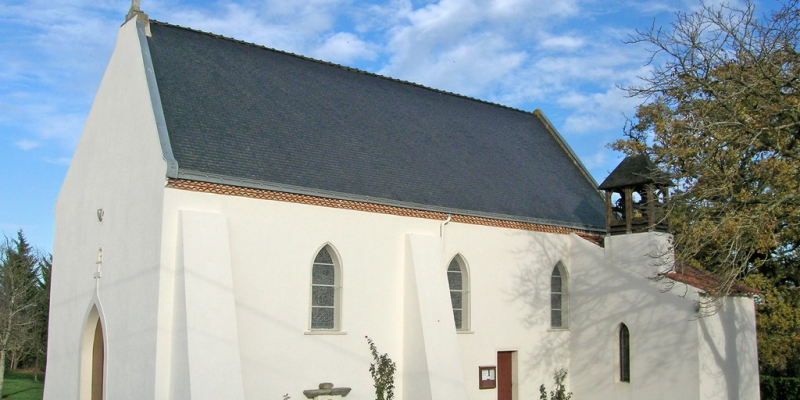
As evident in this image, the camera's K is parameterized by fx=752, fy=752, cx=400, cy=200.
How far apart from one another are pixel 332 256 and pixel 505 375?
6948 millimetres

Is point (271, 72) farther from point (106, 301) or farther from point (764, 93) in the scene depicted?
point (764, 93)

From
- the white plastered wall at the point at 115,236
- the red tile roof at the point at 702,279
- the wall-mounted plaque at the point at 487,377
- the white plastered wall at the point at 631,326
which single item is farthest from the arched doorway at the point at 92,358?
the red tile roof at the point at 702,279

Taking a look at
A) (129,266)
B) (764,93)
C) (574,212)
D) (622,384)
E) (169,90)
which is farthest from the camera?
(574,212)

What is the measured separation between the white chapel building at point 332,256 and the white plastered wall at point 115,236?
0.07 m

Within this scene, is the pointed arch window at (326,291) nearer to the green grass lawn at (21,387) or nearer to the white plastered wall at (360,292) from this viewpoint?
the white plastered wall at (360,292)

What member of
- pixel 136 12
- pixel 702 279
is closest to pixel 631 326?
pixel 702 279

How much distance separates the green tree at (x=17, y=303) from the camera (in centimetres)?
3450

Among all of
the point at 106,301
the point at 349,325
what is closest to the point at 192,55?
the point at 106,301

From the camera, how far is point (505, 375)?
21750 mm

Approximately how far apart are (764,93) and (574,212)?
1116cm

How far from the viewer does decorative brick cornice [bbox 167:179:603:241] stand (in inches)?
630

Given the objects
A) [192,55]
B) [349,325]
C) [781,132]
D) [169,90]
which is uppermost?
[192,55]

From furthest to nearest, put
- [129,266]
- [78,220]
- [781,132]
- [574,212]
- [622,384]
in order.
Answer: [574,212] < [622,384] < [78,220] < [129,266] < [781,132]

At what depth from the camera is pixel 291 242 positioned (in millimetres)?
17250
